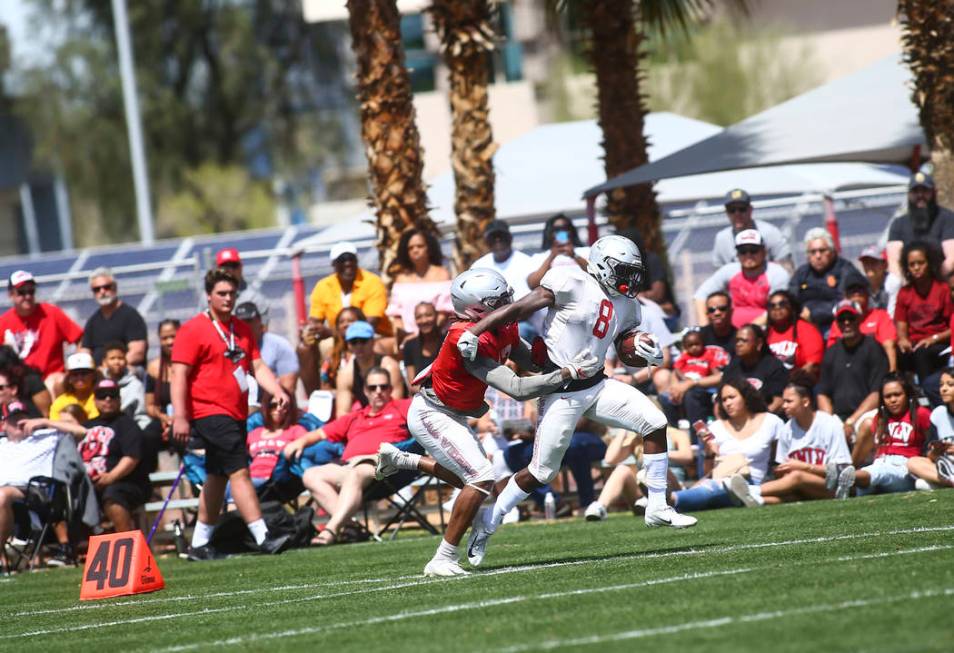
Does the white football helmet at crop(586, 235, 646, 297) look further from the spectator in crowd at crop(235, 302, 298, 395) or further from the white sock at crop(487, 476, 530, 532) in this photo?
the spectator in crowd at crop(235, 302, 298, 395)

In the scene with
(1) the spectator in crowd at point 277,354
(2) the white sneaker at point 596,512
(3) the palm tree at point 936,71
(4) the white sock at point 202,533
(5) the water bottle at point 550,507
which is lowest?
(5) the water bottle at point 550,507

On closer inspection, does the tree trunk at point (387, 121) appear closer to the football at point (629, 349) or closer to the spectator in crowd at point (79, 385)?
the spectator in crowd at point (79, 385)

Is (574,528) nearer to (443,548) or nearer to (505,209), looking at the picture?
(443,548)

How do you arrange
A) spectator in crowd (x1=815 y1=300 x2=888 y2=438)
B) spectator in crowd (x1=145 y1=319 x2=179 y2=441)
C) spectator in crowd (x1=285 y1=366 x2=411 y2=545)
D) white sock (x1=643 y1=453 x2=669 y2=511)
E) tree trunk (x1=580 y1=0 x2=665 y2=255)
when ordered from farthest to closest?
1. tree trunk (x1=580 y1=0 x2=665 y2=255)
2. spectator in crowd (x1=145 y1=319 x2=179 y2=441)
3. spectator in crowd (x1=815 y1=300 x2=888 y2=438)
4. spectator in crowd (x1=285 y1=366 x2=411 y2=545)
5. white sock (x1=643 y1=453 x2=669 y2=511)

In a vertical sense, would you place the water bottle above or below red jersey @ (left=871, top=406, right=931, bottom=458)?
below

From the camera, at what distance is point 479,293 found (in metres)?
9.80

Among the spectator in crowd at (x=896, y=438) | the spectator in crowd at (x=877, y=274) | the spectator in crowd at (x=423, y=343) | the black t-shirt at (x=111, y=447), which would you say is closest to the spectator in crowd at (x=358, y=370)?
the spectator in crowd at (x=423, y=343)

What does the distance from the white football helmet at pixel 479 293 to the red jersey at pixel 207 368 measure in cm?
368

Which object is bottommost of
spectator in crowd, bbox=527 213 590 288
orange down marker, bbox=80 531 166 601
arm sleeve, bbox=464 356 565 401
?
orange down marker, bbox=80 531 166 601

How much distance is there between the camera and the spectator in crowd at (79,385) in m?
15.8

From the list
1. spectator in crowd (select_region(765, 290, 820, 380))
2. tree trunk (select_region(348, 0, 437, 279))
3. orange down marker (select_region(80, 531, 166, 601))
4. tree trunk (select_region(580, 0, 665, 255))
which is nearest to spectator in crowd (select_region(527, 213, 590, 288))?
spectator in crowd (select_region(765, 290, 820, 380))

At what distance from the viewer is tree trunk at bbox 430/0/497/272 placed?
18.0m

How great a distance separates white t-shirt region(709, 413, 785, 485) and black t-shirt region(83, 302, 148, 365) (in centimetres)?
637

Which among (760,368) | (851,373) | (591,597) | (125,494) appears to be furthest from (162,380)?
(591,597)
